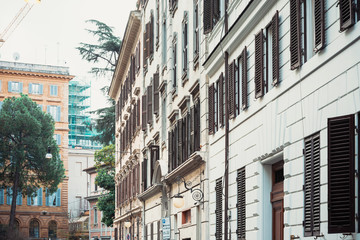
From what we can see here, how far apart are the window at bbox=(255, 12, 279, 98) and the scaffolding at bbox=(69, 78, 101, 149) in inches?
4969

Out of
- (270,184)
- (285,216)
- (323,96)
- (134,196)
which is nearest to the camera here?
(323,96)

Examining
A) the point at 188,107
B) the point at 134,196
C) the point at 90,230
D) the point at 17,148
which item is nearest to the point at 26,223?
the point at 90,230

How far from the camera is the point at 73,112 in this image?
145125 mm

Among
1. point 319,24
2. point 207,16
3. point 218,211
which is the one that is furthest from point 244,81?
point 319,24

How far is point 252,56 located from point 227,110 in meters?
2.57

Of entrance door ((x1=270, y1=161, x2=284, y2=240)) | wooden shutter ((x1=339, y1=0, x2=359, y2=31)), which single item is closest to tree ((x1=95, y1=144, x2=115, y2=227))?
entrance door ((x1=270, y1=161, x2=284, y2=240))

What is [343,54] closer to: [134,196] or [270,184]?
[270,184]

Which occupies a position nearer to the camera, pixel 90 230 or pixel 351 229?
pixel 351 229

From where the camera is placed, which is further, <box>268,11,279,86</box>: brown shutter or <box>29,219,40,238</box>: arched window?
<box>29,219,40,238</box>: arched window

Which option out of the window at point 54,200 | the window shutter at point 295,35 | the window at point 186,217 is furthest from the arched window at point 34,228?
the window shutter at point 295,35

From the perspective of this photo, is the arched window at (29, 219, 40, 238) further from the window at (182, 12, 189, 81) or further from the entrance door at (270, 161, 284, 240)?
the entrance door at (270, 161, 284, 240)

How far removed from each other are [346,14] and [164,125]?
67.8ft

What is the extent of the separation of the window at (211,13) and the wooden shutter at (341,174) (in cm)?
1049

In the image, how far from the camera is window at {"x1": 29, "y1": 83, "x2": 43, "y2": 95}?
92.2m
